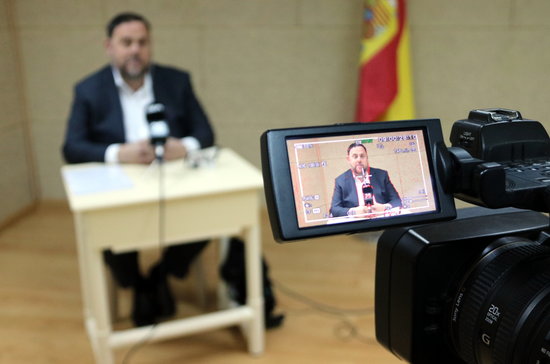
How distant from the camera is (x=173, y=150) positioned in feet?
6.98

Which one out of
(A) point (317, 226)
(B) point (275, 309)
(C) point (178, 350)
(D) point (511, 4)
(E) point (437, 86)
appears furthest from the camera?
(E) point (437, 86)

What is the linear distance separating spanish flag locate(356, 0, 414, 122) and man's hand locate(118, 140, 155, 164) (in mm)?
1195

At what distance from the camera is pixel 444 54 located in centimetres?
277

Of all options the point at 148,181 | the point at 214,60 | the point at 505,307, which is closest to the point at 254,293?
the point at 148,181

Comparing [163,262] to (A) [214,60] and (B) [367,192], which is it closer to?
(A) [214,60]

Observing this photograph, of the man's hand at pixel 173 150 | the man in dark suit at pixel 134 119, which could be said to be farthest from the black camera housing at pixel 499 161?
the man in dark suit at pixel 134 119

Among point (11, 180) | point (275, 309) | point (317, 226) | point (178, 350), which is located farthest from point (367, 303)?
point (11, 180)

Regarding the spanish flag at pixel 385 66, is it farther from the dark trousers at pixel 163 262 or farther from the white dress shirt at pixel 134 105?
the dark trousers at pixel 163 262

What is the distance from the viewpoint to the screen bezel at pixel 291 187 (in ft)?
1.77

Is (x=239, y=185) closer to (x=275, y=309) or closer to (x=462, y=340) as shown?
(x=275, y=309)

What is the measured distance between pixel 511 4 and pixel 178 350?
1.60m

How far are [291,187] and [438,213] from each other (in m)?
0.16

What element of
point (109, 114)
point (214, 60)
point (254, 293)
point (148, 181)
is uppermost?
point (214, 60)

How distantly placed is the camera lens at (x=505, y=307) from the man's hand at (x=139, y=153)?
1.60 metres
